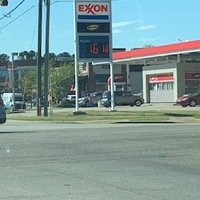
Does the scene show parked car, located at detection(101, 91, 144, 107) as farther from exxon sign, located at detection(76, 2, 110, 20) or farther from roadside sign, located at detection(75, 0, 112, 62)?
exxon sign, located at detection(76, 2, 110, 20)

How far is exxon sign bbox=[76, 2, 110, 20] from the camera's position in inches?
1674

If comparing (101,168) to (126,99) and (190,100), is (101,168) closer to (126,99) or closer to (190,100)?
(190,100)

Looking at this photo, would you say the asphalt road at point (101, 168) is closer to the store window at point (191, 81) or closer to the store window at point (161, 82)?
the store window at point (191, 81)

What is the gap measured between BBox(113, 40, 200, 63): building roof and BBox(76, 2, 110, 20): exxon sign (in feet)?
60.6

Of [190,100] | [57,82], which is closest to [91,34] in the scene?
[190,100]

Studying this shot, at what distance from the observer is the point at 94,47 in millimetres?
42531

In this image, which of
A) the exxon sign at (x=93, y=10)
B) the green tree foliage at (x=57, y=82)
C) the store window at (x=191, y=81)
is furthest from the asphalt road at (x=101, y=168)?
the green tree foliage at (x=57, y=82)

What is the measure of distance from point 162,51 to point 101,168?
174 ft

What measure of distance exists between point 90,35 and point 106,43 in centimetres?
136

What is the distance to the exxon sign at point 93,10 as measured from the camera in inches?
1674

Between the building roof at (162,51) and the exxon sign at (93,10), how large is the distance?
18.5 metres

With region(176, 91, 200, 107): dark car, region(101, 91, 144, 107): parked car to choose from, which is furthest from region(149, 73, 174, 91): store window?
region(176, 91, 200, 107): dark car

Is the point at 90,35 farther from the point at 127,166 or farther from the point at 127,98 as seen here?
the point at 127,166

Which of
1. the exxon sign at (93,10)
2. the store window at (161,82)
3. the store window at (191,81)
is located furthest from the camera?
the store window at (161,82)
